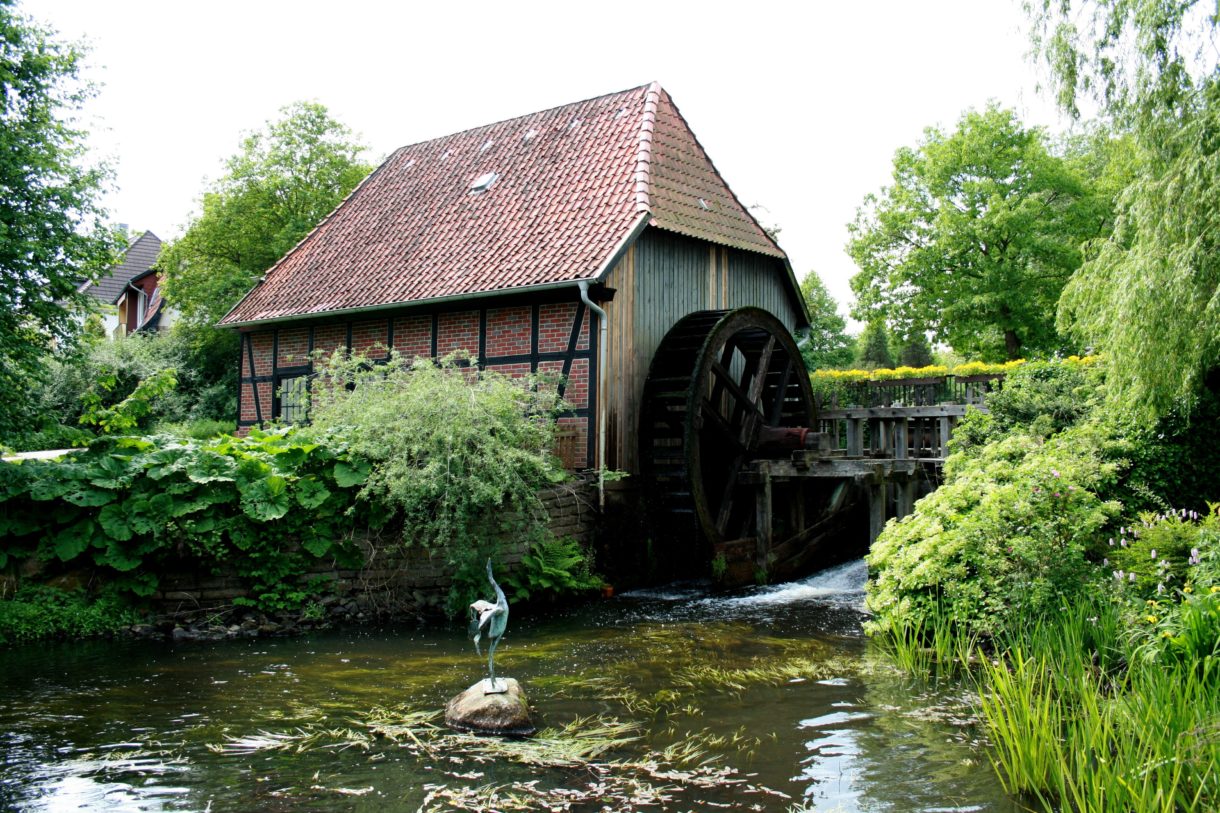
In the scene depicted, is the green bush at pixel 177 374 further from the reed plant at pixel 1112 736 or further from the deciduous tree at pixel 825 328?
the reed plant at pixel 1112 736

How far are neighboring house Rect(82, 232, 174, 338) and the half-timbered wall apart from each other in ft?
51.3

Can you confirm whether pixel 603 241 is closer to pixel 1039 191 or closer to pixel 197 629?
pixel 197 629

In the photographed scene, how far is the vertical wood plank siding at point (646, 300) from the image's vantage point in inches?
438

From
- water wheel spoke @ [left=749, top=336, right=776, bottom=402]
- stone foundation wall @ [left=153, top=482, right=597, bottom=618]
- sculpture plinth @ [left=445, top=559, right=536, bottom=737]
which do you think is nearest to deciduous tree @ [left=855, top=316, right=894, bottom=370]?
water wheel spoke @ [left=749, top=336, right=776, bottom=402]

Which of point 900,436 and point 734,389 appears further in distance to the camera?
point 900,436

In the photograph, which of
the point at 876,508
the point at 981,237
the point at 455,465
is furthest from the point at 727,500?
the point at 981,237

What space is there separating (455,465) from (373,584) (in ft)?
4.43

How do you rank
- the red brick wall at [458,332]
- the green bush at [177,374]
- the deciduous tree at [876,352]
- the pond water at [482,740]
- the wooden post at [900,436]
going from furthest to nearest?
the deciduous tree at [876,352], the green bush at [177,374], the wooden post at [900,436], the red brick wall at [458,332], the pond water at [482,740]

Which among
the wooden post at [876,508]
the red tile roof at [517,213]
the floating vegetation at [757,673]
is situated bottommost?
the floating vegetation at [757,673]

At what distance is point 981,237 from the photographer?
23641 mm

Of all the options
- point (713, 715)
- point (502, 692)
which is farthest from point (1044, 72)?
point (502, 692)

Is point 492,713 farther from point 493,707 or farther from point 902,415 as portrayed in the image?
point 902,415

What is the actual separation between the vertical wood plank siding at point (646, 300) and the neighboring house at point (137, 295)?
2083 cm

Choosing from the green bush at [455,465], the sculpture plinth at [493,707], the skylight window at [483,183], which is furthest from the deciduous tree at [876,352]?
the sculpture plinth at [493,707]
